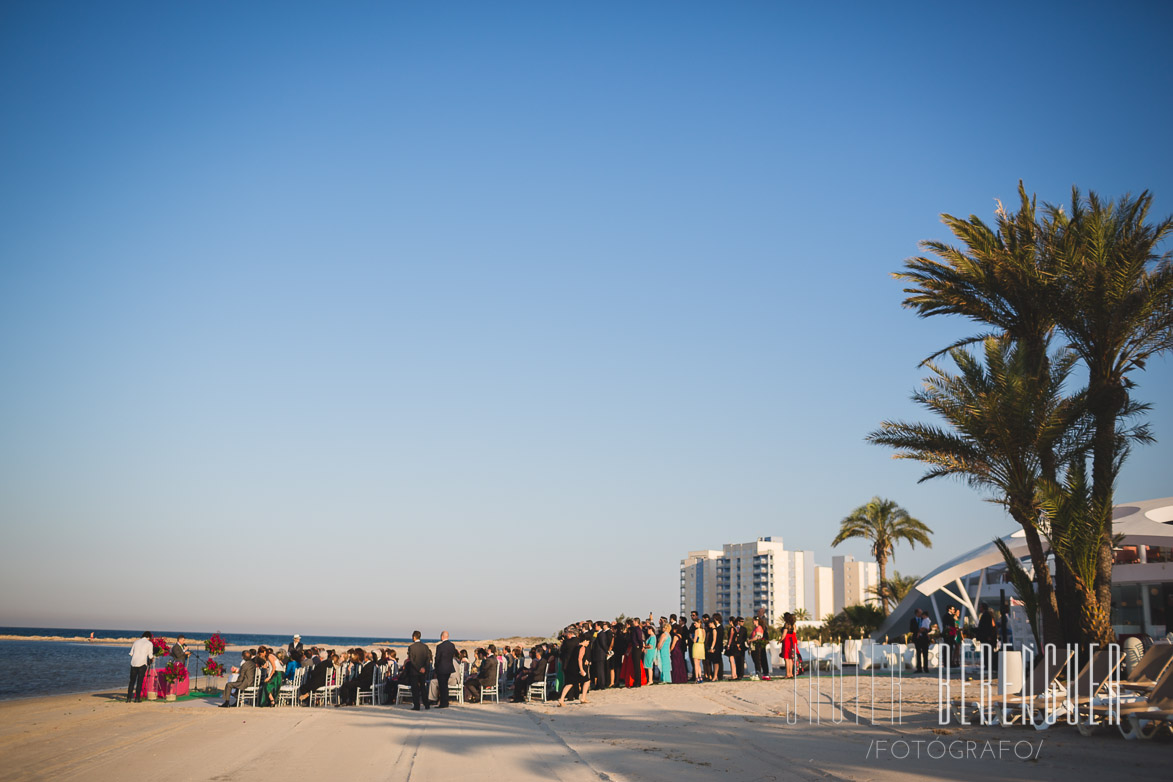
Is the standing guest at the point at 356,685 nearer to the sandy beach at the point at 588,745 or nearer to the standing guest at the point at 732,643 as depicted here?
the sandy beach at the point at 588,745

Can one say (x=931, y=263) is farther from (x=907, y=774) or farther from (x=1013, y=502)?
(x=907, y=774)

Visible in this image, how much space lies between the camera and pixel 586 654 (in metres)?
17.3

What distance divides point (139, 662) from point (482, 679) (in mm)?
7961

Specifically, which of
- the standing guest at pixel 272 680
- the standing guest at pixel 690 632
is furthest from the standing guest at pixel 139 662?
the standing guest at pixel 690 632

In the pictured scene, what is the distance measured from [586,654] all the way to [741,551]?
Answer: 444 feet

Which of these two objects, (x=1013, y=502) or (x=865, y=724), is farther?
(x=1013, y=502)

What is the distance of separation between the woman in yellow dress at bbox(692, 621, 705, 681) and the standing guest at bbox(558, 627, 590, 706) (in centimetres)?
384

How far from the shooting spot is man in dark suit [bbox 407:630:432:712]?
17.6 meters

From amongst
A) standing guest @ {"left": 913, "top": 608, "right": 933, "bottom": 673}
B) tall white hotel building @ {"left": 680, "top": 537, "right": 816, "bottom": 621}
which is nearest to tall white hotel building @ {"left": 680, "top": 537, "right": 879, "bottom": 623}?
tall white hotel building @ {"left": 680, "top": 537, "right": 816, "bottom": 621}

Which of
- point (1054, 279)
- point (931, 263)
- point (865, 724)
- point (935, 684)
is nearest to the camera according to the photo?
point (865, 724)

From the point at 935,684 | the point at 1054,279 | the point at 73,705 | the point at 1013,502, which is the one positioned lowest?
the point at 73,705

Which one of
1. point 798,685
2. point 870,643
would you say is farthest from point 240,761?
point 870,643

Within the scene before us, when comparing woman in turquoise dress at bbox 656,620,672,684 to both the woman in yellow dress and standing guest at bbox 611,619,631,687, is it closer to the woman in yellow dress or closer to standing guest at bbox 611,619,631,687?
the woman in yellow dress

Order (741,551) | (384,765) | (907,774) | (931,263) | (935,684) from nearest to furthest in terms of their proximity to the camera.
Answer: (907,774)
(384,765)
(935,684)
(931,263)
(741,551)
